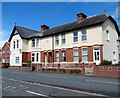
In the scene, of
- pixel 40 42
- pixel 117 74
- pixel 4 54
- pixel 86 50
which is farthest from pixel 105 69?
pixel 4 54

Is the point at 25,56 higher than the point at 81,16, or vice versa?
the point at 81,16

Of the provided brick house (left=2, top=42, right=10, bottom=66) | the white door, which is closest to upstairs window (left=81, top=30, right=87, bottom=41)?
the white door

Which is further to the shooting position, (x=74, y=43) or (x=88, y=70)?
(x=74, y=43)

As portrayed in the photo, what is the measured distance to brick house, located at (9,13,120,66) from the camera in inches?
708

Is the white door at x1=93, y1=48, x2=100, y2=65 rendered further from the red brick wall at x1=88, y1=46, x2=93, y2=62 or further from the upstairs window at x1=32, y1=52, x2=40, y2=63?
the upstairs window at x1=32, y1=52, x2=40, y2=63

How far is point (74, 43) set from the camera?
2048 centimetres

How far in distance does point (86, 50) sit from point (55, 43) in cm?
680

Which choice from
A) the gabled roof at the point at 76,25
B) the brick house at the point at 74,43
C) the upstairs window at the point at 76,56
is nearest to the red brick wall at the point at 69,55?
the brick house at the point at 74,43

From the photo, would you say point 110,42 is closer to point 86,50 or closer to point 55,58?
point 86,50

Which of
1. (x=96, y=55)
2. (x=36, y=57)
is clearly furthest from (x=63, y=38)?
(x=36, y=57)

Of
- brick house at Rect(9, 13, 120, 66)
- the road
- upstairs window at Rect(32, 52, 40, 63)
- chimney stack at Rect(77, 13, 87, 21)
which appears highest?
chimney stack at Rect(77, 13, 87, 21)

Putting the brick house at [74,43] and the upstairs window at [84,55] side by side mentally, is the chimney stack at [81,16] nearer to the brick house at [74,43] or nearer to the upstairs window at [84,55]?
the brick house at [74,43]

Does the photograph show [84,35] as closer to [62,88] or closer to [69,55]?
[69,55]

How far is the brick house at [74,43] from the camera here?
17984mm
